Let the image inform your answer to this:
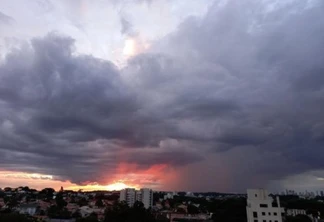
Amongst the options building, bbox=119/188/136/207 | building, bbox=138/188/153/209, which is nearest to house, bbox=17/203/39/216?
building, bbox=138/188/153/209

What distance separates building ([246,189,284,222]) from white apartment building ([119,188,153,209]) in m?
79.0

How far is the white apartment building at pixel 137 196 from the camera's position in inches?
4550

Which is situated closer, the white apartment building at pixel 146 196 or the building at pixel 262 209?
the building at pixel 262 209

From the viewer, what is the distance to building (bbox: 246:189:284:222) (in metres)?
39.7

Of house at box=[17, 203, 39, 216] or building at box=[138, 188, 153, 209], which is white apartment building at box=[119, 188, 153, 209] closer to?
building at box=[138, 188, 153, 209]

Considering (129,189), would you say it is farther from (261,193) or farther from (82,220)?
(261,193)

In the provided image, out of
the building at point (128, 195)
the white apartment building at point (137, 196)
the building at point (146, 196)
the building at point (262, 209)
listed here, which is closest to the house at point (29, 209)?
the white apartment building at point (137, 196)

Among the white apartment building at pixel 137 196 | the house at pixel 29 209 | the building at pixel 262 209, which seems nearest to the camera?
the building at pixel 262 209

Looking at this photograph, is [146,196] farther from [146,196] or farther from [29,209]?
[29,209]

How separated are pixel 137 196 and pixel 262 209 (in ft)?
290

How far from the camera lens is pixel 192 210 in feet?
305

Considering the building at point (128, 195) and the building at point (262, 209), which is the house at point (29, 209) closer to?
the building at point (128, 195)

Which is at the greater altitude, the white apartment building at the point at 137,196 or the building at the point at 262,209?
the white apartment building at the point at 137,196

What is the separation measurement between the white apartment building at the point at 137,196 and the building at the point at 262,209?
79.0 meters
